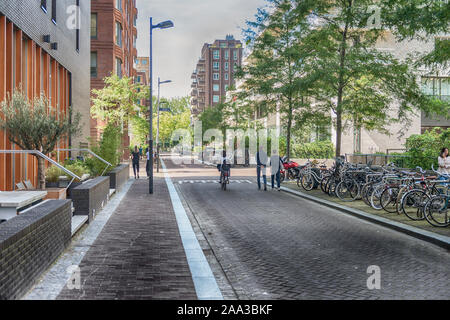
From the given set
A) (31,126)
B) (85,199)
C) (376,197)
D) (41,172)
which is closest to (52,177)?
(41,172)

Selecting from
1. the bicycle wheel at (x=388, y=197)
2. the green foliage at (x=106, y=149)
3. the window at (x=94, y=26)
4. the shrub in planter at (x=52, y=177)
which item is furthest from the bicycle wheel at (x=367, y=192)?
the window at (x=94, y=26)

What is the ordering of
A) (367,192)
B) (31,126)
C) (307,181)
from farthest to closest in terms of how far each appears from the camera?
1. (307,181)
2. (367,192)
3. (31,126)

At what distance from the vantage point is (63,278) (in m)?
6.00

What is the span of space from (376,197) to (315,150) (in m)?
26.8

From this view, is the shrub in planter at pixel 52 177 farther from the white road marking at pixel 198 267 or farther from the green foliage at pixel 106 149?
the green foliage at pixel 106 149

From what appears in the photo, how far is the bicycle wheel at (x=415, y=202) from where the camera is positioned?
11.2 metres

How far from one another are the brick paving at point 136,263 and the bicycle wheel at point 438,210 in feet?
18.1

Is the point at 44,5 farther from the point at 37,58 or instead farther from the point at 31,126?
the point at 31,126

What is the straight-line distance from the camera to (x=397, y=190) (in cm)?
1280

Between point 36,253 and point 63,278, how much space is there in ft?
1.68

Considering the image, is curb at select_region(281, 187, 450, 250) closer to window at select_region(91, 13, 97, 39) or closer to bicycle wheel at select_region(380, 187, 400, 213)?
bicycle wheel at select_region(380, 187, 400, 213)
